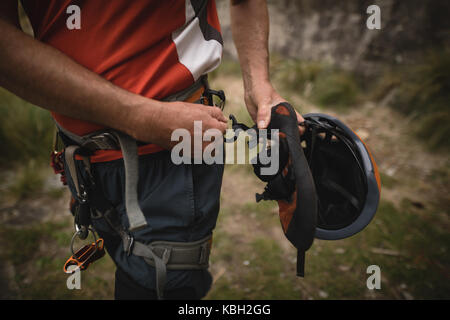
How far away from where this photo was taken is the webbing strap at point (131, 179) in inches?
34.0

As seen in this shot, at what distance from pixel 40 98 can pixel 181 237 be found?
65 cm

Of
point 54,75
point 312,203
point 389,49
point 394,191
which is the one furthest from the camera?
point 389,49

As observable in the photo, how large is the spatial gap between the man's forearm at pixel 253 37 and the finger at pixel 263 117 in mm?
170

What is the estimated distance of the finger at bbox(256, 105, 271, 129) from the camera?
1.05m

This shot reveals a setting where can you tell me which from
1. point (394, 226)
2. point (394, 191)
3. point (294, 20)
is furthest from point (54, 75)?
point (294, 20)

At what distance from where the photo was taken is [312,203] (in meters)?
0.83

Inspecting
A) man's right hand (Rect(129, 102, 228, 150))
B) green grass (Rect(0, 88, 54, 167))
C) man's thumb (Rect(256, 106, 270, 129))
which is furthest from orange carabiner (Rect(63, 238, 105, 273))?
green grass (Rect(0, 88, 54, 167))

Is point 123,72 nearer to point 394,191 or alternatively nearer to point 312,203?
point 312,203

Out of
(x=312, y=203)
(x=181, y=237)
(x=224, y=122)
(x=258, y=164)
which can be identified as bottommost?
(x=181, y=237)

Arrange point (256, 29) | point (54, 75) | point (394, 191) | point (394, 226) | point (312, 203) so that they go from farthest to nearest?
point (394, 191) < point (394, 226) < point (256, 29) < point (312, 203) < point (54, 75)

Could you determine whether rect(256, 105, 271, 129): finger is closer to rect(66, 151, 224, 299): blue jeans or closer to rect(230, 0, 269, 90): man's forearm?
rect(230, 0, 269, 90): man's forearm

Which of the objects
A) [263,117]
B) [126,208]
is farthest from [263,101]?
[126,208]

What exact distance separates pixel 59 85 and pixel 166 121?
30cm

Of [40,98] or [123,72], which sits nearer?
[40,98]
